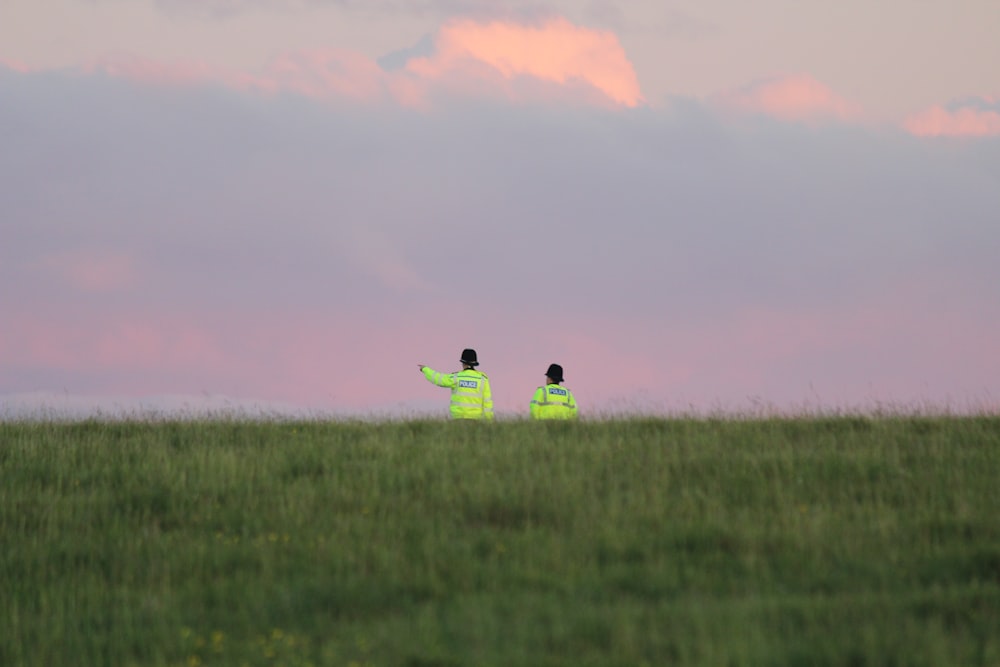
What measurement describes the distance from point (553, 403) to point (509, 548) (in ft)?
33.5

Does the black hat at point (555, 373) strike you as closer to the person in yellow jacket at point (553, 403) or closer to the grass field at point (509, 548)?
the person in yellow jacket at point (553, 403)

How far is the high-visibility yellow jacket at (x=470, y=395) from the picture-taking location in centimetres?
2183

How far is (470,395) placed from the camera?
21.9 meters

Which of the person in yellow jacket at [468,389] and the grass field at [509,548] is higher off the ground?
the person in yellow jacket at [468,389]

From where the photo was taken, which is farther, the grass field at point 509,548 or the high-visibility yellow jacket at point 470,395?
the high-visibility yellow jacket at point 470,395

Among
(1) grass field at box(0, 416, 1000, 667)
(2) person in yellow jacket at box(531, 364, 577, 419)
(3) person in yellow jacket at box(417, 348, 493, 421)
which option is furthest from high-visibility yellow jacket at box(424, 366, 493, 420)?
(1) grass field at box(0, 416, 1000, 667)

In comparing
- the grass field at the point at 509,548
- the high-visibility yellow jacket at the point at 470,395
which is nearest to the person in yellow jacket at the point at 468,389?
the high-visibility yellow jacket at the point at 470,395

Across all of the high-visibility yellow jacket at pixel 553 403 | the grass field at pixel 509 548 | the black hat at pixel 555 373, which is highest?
the black hat at pixel 555 373

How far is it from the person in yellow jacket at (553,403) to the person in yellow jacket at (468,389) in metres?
1.02

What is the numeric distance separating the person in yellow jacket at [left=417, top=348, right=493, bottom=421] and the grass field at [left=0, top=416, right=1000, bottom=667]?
328 centimetres

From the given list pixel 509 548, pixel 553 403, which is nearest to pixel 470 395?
pixel 553 403

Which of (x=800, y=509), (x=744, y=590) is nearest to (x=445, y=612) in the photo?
(x=744, y=590)

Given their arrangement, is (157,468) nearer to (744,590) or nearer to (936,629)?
(744,590)

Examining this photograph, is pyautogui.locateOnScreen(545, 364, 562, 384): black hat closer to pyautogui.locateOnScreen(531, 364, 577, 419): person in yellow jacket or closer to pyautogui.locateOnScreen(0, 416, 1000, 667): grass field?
pyautogui.locateOnScreen(531, 364, 577, 419): person in yellow jacket
